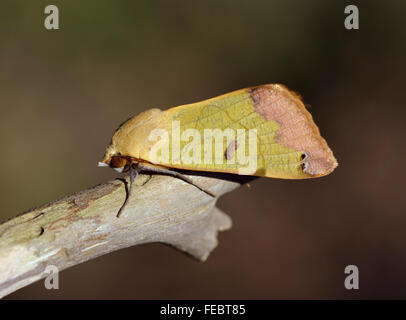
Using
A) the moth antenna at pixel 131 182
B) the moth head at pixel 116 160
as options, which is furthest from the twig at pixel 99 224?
the moth head at pixel 116 160

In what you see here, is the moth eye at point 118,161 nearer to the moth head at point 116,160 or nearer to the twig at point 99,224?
the moth head at point 116,160

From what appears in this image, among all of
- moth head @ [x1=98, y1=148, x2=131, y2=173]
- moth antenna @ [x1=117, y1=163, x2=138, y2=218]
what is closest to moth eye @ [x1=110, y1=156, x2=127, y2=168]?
moth head @ [x1=98, y1=148, x2=131, y2=173]

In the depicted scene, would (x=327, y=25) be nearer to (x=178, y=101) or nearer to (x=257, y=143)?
(x=178, y=101)

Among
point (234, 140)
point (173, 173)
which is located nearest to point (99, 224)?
point (173, 173)

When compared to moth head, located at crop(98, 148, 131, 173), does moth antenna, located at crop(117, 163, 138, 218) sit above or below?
below

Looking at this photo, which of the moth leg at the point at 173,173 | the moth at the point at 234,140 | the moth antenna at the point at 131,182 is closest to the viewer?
the moth antenna at the point at 131,182

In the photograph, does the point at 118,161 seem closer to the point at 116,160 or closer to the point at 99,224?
the point at 116,160

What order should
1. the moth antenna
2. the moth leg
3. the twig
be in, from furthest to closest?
the moth leg
the moth antenna
the twig

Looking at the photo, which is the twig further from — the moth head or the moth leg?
the moth head
